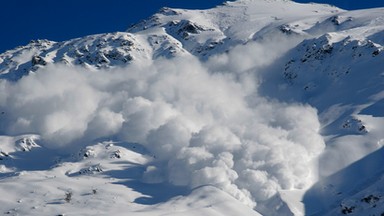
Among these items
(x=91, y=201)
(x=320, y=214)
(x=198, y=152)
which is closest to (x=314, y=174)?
(x=320, y=214)

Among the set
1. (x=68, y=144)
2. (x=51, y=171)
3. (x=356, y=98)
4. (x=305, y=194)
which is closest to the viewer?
(x=305, y=194)

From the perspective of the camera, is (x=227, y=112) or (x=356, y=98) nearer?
(x=356, y=98)

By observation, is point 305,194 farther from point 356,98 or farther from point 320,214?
point 356,98

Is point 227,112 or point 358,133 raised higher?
point 227,112

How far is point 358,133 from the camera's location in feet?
482

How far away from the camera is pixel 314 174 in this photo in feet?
468

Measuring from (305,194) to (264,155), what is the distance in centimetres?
2376

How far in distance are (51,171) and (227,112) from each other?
65067mm

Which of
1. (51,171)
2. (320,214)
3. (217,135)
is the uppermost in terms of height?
(217,135)

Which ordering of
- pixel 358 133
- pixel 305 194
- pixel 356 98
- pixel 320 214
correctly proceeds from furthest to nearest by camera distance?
1. pixel 356 98
2. pixel 358 133
3. pixel 305 194
4. pixel 320 214

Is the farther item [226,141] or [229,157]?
[226,141]

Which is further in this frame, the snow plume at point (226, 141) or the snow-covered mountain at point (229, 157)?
the snow plume at point (226, 141)

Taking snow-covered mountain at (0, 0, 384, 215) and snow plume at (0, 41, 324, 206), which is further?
snow plume at (0, 41, 324, 206)

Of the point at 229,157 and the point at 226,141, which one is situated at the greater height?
the point at 226,141
